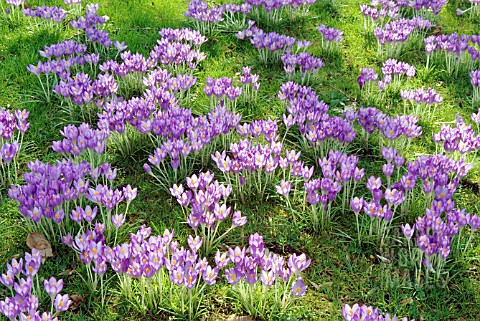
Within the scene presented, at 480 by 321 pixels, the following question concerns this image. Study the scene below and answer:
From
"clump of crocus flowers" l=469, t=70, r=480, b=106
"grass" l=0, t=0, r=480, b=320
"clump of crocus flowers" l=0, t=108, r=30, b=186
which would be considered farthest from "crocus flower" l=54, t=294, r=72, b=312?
"clump of crocus flowers" l=469, t=70, r=480, b=106

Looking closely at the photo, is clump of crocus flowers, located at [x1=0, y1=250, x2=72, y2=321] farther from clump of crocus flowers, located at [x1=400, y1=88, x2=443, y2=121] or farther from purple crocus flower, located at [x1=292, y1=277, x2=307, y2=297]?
clump of crocus flowers, located at [x1=400, y1=88, x2=443, y2=121]

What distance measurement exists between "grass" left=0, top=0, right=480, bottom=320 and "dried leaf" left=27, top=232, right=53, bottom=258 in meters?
0.06

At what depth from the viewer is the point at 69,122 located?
449 centimetres

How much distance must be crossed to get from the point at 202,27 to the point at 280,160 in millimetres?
2746

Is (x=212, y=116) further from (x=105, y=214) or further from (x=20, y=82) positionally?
(x=20, y=82)

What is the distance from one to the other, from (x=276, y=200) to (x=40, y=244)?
1.59 meters

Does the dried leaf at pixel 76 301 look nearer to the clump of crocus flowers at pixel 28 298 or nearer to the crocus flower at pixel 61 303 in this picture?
the clump of crocus flowers at pixel 28 298

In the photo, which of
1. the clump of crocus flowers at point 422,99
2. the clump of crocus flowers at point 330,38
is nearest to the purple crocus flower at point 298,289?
the clump of crocus flowers at point 422,99

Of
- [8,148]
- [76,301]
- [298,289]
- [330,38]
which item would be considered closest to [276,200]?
[298,289]

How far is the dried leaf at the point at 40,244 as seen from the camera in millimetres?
3181

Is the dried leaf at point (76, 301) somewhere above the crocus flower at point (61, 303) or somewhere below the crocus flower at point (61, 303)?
below

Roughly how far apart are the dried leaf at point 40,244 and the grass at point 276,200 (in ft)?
0.18

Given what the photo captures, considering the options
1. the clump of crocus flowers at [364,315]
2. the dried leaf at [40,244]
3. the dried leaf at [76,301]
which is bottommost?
the dried leaf at [76,301]

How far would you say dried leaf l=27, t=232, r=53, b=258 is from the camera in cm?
318
